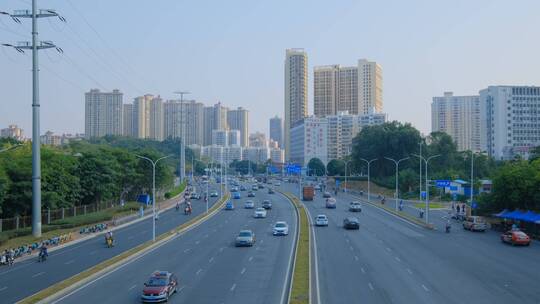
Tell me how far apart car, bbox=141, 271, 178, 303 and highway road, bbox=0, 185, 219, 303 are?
5731mm

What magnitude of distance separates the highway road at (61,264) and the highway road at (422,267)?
44.2ft

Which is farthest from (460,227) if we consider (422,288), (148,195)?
(148,195)

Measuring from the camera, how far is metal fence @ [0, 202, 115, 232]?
5141cm

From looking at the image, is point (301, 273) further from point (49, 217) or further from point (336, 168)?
point (336, 168)

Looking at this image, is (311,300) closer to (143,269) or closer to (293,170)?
(143,269)

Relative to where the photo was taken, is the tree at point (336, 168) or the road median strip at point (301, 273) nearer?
the road median strip at point (301, 273)

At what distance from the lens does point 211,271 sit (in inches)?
1292

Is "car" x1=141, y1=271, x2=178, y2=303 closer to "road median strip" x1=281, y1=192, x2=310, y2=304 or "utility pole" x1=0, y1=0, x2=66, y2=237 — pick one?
"road median strip" x1=281, y1=192, x2=310, y2=304

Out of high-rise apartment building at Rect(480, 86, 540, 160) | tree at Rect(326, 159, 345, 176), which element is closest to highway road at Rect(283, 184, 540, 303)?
tree at Rect(326, 159, 345, 176)

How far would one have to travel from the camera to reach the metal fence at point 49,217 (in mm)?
51406

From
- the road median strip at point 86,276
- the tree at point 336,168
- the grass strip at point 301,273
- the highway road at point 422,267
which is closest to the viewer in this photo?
the grass strip at point 301,273

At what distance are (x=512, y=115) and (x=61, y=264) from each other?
16753cm

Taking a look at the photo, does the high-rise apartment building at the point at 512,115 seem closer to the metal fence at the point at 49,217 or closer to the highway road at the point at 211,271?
the metal fence at the point at 49,217

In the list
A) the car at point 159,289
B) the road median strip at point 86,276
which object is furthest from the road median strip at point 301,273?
the road median strip at point 86,276
